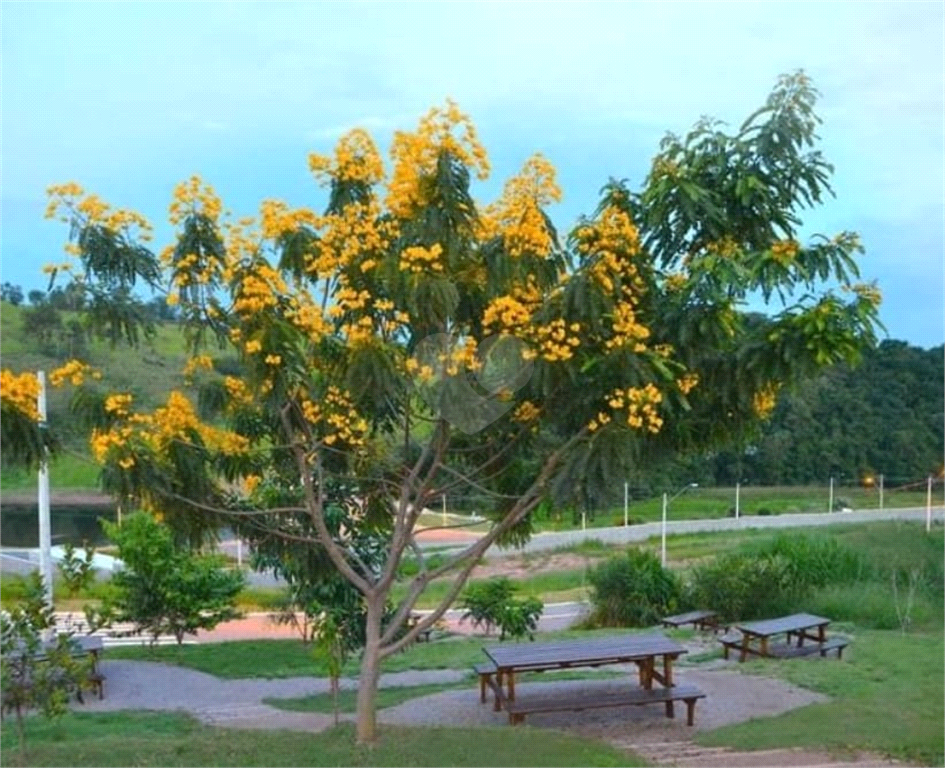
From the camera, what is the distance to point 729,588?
14.2 meters

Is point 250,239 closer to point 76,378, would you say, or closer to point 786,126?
point 76,378

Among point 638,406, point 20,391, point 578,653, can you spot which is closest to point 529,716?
point 578,653

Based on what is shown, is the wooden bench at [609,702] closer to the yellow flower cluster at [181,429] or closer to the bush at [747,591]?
the yellow flower cluster at [181,429]

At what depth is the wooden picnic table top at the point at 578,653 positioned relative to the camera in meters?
8.41

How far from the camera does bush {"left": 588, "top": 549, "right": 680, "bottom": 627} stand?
14297 mm

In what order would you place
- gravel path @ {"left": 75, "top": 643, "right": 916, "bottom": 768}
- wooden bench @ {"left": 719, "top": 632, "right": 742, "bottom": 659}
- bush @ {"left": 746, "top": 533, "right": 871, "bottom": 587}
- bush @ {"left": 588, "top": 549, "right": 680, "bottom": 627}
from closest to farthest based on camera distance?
gravel path @ {"left": 75, "top": 643, "right": 916, "bottom": 768}, wooden bench @ {"left": 719, "top": 632, "right": 742, "bottom": 659}, bush @ {"left": 588, "top": 549, "right": 680, "bottom": 627}, bush @ {"left": 746, "top": 533, "right": 871, "bottom": 587}

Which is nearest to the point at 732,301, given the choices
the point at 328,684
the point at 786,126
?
the point at 786,126

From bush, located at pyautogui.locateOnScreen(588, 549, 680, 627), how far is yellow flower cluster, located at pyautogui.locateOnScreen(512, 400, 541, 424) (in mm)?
8676

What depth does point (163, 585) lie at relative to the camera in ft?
40.9

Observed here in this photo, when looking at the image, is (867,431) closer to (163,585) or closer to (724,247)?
(163,585)

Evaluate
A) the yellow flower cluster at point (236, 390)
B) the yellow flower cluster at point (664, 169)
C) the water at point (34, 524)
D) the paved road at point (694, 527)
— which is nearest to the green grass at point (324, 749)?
the yellow flower cluster at point (236, 390)

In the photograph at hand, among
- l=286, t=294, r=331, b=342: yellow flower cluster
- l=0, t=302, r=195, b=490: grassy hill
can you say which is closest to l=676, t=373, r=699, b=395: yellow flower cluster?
l=286, t=294, r=331, b=342: yellow flower cluster

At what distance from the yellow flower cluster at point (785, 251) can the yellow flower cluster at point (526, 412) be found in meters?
1.49

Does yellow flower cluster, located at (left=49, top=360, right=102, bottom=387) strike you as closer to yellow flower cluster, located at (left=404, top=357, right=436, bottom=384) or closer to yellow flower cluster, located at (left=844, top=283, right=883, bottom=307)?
yellow flower cluster, located at (left=404, top=357, right=436, bottom=384)
